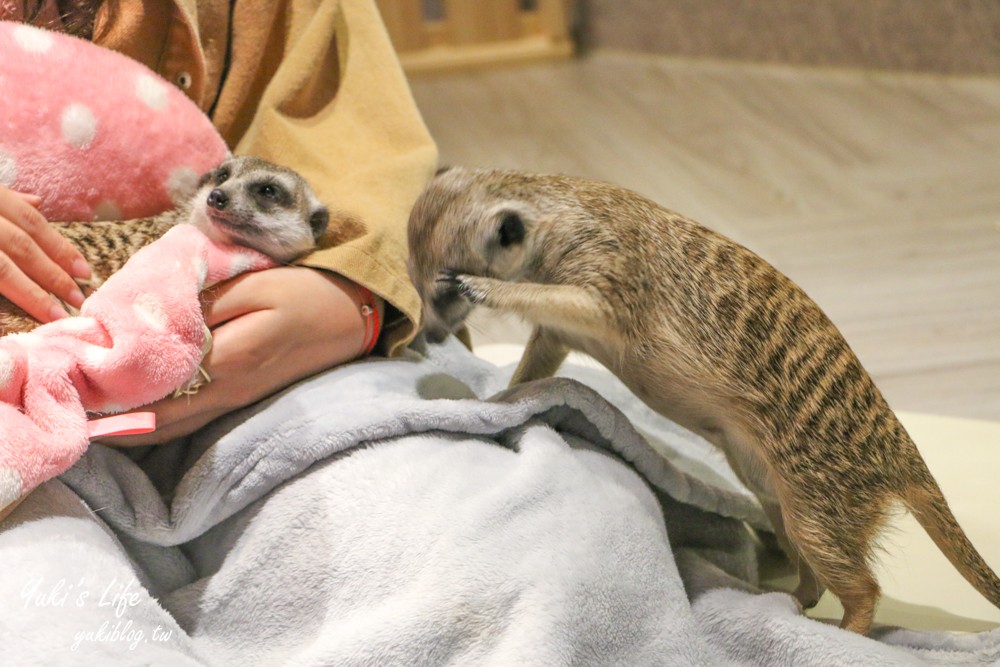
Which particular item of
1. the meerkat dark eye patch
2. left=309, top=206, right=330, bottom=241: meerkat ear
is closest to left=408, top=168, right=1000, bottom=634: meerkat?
left=309, top=206, right=330, bottom=241: meerkat ear

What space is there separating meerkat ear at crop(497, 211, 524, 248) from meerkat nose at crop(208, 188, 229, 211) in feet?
0.98

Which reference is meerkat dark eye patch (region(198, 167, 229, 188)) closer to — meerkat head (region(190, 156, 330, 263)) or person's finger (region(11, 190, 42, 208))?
meerkat head (region(190, 156, 330, 263))

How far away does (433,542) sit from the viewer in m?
0.95

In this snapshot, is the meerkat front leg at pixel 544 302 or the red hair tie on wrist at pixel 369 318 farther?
the red hair tie on wrist at pixel 369 318

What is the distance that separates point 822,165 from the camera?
2.57 meters

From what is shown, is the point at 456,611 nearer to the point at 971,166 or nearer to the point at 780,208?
the point at 780,208

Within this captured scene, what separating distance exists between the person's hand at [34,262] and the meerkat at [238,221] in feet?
0.11

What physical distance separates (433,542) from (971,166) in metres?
1.96

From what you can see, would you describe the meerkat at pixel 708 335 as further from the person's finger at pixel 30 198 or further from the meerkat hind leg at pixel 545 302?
the person's finger at pixel 30 198

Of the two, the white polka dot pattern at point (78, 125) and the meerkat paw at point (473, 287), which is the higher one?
the white polka dot pattern at point (78, 125)

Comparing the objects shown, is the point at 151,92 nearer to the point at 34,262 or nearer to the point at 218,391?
the point at 34,262

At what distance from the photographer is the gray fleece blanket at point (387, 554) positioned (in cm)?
89

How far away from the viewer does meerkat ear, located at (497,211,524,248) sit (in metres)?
1.07

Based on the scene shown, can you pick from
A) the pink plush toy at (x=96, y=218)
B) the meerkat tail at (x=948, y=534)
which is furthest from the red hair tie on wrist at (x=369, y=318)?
the meerkat tail at (x=948, y=534)
